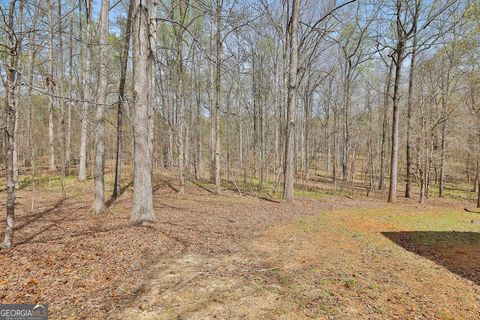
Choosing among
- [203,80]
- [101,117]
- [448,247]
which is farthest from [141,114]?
[203,80]

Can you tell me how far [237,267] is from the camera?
452cm

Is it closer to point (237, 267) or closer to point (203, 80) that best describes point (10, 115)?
→ point (237, 267)

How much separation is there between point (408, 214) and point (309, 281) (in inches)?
306

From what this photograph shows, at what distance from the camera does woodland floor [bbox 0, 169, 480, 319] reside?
3268 mm

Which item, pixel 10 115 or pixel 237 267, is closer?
pixel 10 115

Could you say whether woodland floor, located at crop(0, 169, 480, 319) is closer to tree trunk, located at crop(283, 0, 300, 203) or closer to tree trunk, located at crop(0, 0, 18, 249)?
tree trunk, located at crop(0, 0, 18, 249)

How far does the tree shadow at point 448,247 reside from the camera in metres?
4.87

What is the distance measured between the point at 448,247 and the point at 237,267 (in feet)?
16.8

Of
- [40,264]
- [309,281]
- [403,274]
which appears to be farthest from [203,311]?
[403,274]

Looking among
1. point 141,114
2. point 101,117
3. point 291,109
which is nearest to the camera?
point 141,114

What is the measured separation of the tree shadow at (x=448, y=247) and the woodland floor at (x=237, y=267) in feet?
0.10

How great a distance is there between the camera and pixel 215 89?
13.8 m

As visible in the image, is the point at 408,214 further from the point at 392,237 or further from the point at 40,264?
the point at 40,264

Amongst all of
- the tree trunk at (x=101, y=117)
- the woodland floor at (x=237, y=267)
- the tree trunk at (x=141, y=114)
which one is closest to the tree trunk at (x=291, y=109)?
the woodland floor at (x=237, y=267)
